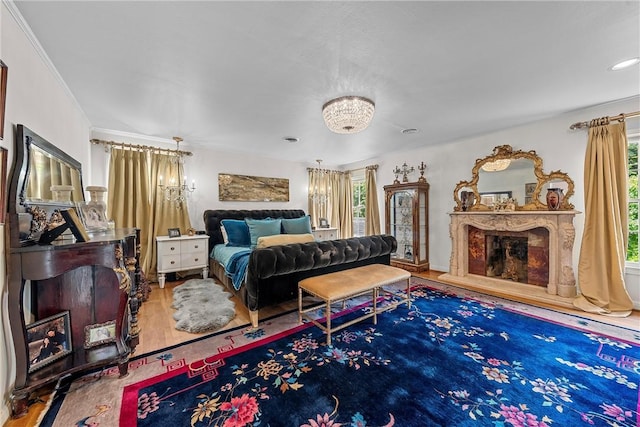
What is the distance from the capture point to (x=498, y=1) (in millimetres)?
1408

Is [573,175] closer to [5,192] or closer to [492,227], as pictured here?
[492,227]

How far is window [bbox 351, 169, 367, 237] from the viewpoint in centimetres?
616

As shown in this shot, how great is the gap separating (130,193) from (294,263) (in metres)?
3.05

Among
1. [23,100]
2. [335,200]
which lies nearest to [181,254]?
[23,100]

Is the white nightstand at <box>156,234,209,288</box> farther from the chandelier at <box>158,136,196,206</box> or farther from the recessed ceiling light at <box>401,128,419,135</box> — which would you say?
the recessed ceiling light at <box>401,128,419,135</box>

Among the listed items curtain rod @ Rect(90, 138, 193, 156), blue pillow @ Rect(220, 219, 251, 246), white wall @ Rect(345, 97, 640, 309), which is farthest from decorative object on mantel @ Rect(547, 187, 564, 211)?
curtain rod @ Rect(90, 138, 193, 156)

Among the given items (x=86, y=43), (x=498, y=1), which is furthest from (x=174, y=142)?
(x=498, y=1)

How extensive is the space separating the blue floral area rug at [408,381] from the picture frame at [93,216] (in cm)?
128

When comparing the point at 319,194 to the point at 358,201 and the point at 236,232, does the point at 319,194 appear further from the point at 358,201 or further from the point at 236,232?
the point at 236,232

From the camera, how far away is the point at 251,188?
5129 mm

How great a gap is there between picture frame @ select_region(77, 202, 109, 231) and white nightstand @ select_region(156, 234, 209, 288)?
1591mm

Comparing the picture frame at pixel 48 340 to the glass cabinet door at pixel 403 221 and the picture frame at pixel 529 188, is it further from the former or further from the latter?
the picture frame at pixel 529 188

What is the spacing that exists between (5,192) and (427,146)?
5.18 metres

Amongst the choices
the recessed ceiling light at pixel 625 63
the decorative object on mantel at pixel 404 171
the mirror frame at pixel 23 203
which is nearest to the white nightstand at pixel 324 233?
the decorative object on mantel at pixel 404 171
